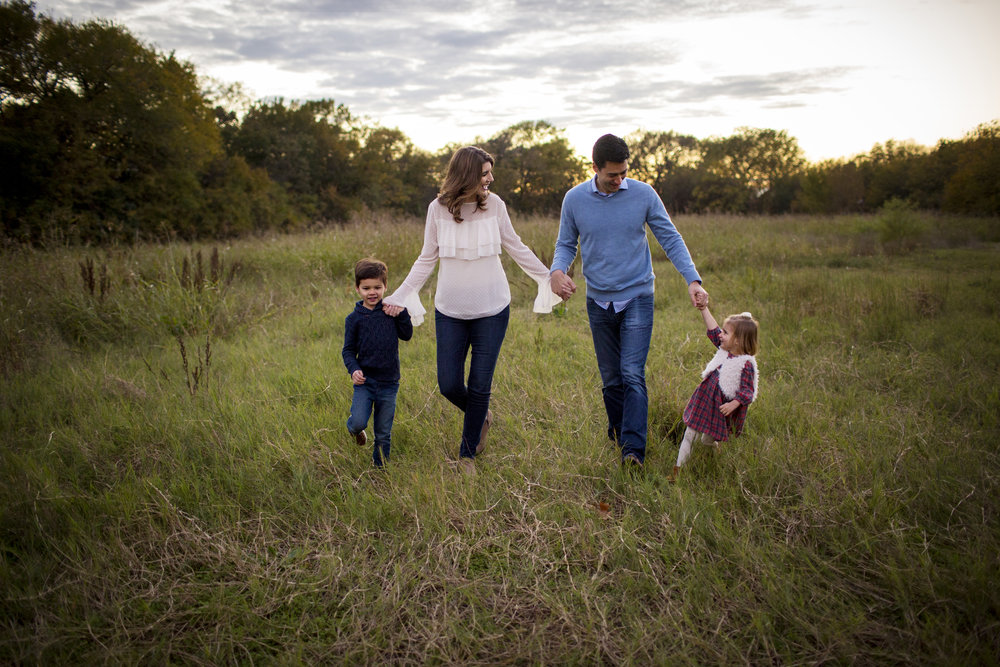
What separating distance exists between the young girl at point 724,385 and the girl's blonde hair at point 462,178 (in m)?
1.57

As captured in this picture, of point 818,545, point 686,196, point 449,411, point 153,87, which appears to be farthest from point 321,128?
point 818,545

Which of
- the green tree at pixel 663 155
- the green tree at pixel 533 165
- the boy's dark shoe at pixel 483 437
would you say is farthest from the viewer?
the green tree at pixel 663 155

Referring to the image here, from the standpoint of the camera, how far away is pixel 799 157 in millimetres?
49469

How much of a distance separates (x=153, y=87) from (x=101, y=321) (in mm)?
20531

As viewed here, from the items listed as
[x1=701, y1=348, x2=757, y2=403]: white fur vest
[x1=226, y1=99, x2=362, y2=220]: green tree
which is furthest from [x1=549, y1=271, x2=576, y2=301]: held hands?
[x1=226, y1=99, x2=362, y2=220]: green tree

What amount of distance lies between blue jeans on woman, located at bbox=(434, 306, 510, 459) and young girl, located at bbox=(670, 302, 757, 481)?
1.29 metres

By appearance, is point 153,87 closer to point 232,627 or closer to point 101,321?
point 101,321

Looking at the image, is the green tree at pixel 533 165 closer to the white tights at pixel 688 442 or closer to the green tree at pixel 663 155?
the green tree at pixel 663 155

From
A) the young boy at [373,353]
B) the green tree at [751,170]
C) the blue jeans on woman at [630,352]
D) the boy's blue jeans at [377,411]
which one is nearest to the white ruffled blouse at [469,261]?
the young boy at [373,353]

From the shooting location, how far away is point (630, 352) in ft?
11.3

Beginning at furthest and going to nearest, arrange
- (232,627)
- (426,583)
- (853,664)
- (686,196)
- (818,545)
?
1. (686,196)
2. (818,545)
3. (426,583)
4. (232,627)
5. (853,664)

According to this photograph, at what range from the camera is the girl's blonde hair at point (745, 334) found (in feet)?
10.6

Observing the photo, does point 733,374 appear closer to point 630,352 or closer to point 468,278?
point 630,352

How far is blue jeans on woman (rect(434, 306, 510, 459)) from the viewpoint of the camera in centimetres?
348
